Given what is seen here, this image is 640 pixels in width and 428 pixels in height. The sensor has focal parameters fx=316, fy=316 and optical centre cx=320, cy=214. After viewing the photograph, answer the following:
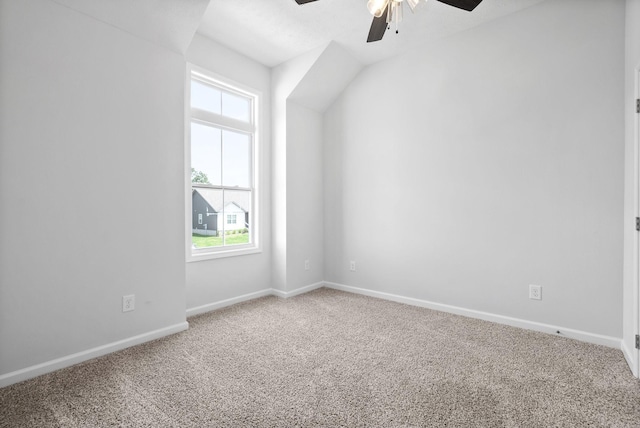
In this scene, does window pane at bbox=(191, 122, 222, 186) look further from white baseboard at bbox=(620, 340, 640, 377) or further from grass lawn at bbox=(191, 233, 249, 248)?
white baseboard at bbox=(620, 340, 640, 377)

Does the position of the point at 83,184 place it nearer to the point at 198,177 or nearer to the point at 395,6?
the point at 198,177

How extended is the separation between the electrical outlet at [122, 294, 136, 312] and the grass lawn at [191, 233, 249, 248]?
2.86 ft

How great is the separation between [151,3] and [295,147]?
78.7 inches

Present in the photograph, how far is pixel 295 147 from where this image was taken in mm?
3932

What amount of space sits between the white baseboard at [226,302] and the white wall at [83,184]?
0.36 meters

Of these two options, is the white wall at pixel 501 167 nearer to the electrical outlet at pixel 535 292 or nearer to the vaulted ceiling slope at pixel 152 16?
the electrical outlet at pixel 535 292

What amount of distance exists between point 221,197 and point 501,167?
286 centimetres

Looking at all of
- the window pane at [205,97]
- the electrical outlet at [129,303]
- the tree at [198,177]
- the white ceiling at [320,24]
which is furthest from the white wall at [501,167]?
the electrical outlet at [129,303]

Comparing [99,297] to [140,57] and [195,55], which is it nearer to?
[140,57]

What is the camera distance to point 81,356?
2.22 meters

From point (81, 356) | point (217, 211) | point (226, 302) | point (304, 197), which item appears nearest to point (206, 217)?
point (217, 211)

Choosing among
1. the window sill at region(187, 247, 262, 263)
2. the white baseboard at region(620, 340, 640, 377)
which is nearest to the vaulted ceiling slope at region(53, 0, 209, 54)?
the window sill at region(187, 247, 262, 263)

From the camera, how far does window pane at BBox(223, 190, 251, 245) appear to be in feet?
11.8

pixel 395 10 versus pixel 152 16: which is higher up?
pixel 152 16
